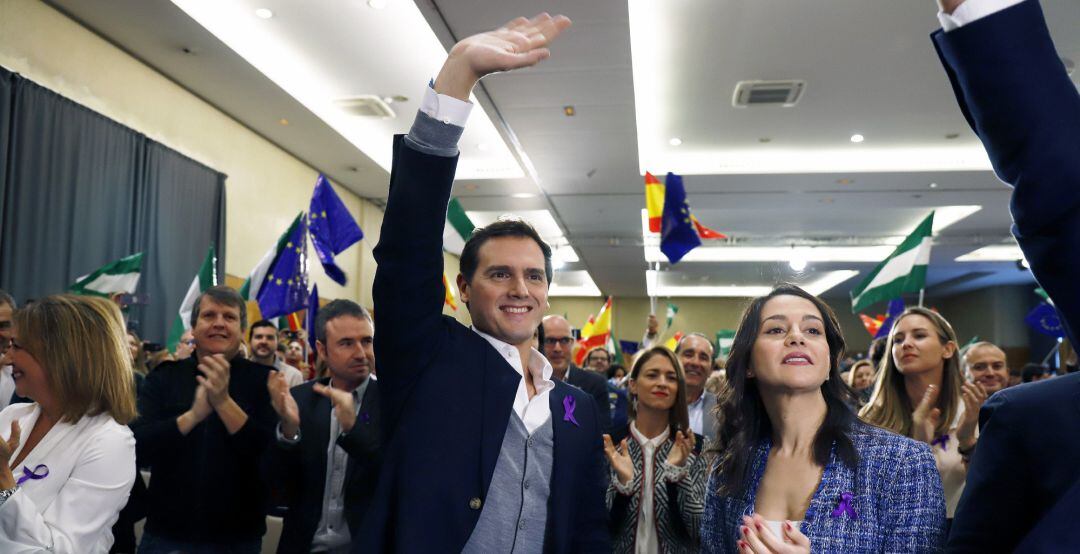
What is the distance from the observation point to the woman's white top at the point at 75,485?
170cm

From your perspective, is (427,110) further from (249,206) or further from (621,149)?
(249,206)

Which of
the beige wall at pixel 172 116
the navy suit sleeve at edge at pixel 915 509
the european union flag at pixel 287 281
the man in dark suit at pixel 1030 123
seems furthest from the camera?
the beige wall at pixel 172 116

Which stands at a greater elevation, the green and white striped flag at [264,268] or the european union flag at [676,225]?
the european union flag at [676,225]

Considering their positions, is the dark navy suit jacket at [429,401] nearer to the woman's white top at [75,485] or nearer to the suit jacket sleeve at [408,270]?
the suit jacket sleeve at [408,270]

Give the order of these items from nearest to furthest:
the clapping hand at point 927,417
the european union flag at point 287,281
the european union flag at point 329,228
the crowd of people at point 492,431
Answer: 1. the crowd of people at point 492,431
2. the clapping hand at point 927,417
3. the european union flag at point 287,281
4. the european union flag at point 329,228

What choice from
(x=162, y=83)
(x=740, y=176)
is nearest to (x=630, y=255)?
(x=740, y=176)

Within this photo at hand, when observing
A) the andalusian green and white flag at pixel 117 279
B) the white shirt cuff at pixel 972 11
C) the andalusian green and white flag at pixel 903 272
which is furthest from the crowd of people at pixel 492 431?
the andalusian green and white flag at pixel 117 279

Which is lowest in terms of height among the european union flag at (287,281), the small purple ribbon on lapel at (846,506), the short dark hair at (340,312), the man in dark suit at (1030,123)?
the small purple ribbon on lapel at (846,506)

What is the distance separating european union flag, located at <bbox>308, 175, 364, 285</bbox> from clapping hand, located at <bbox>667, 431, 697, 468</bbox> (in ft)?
10.3

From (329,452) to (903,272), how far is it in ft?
15.0

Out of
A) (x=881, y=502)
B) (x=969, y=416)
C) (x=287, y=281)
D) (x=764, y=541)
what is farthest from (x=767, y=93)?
(x=764, y=541)

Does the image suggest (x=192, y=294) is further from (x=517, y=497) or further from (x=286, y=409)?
(x=517, y=497)

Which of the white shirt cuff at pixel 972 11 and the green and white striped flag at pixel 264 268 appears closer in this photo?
the white shirt cuff at pixel 972 11

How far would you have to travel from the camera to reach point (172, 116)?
8008 mm
